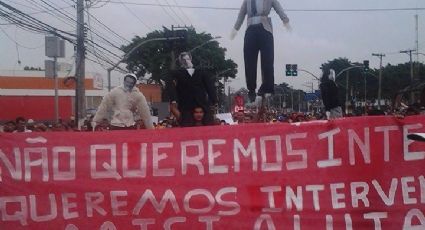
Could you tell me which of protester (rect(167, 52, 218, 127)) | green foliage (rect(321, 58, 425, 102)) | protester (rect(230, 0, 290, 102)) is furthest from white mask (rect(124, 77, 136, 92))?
green foliage (rect(321, 58, 425, 102))

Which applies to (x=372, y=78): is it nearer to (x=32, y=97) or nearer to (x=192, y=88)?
(x=32, y=97)

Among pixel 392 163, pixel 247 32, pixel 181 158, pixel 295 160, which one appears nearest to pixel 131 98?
pixel 247 32

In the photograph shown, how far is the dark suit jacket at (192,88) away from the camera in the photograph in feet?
19.2

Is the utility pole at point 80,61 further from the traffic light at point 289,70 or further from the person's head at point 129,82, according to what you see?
the traffic light at point 289,70

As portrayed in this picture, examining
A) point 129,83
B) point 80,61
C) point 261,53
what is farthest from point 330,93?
point 80,61

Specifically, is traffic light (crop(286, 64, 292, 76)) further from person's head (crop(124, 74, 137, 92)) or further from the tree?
person's head (crop(124, 74, 137, 92))

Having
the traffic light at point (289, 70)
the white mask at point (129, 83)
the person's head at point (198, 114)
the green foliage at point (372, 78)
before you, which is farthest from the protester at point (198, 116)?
the green foliage at point (372, 78)

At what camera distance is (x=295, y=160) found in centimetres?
399

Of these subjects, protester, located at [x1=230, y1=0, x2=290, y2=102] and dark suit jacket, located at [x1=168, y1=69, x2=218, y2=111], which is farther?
Result: dark suit jacket, located at [x1=168, y1=69, x2=218, y2=111]

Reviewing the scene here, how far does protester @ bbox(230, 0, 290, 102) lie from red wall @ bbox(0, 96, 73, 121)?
40688mm

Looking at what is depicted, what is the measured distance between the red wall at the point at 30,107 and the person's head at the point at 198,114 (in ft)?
133

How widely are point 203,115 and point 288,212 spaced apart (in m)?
2.11

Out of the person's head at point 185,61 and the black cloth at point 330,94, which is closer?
the person's head at point 185,61

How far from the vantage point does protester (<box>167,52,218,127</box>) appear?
584cm
